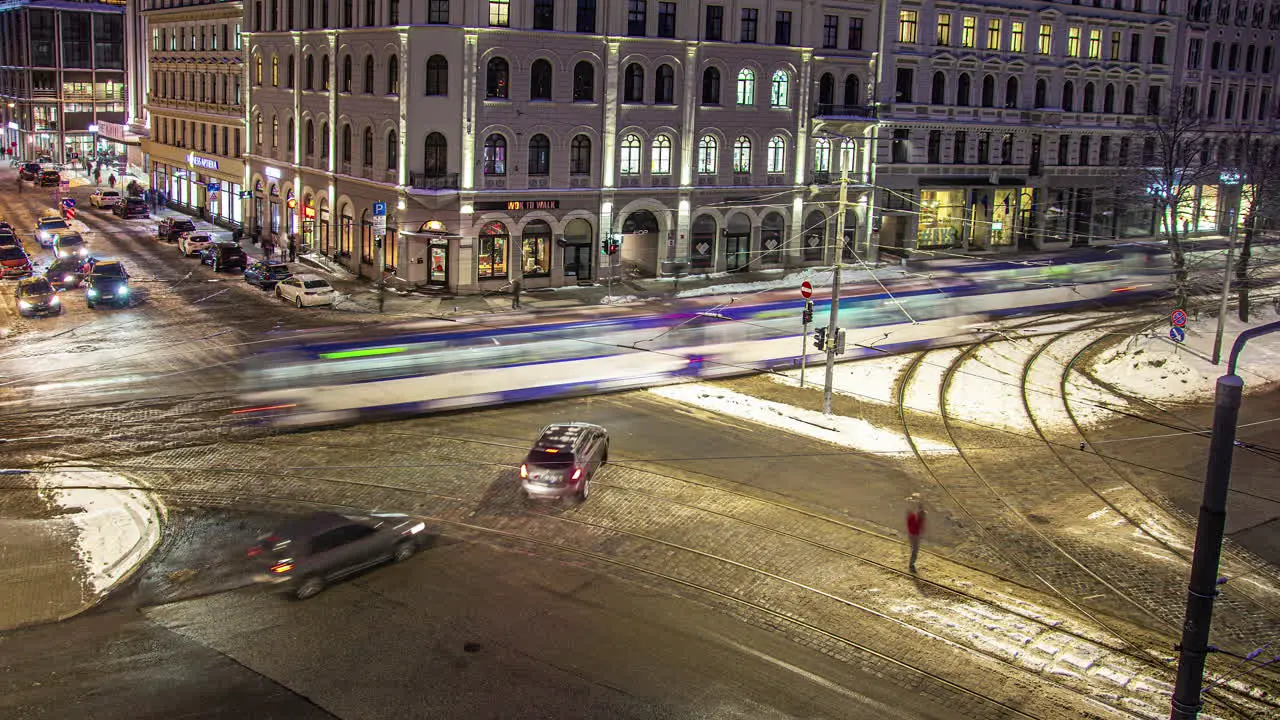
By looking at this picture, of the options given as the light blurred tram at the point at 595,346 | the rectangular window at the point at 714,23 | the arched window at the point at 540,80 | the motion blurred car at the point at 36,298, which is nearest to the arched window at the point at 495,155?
the arched window at the point at 540,80

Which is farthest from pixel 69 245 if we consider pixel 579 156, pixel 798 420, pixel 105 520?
pixel 798 420

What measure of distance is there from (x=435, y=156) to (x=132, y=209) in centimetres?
4026

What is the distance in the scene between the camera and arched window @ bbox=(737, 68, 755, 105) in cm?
5838

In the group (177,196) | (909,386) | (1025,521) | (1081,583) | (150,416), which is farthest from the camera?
(177,196)

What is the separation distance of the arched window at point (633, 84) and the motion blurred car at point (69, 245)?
3087 cm

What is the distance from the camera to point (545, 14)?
5253cm

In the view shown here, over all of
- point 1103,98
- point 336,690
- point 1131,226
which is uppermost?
point 1103,98

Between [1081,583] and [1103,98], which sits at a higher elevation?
[1103,98]

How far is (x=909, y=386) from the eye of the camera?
3816cm

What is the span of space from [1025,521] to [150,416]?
23.7 meters

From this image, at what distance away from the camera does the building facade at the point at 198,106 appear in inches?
2879

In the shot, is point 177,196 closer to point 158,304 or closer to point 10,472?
point 158,304

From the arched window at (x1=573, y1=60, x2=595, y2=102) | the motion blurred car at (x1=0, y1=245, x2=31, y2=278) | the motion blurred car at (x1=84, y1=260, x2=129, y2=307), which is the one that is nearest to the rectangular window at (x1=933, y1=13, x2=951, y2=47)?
the arched window at (x1=573, y1=60, x2=595, y2=102)

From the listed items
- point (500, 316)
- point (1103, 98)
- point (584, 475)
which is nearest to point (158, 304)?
point (500, 316)
